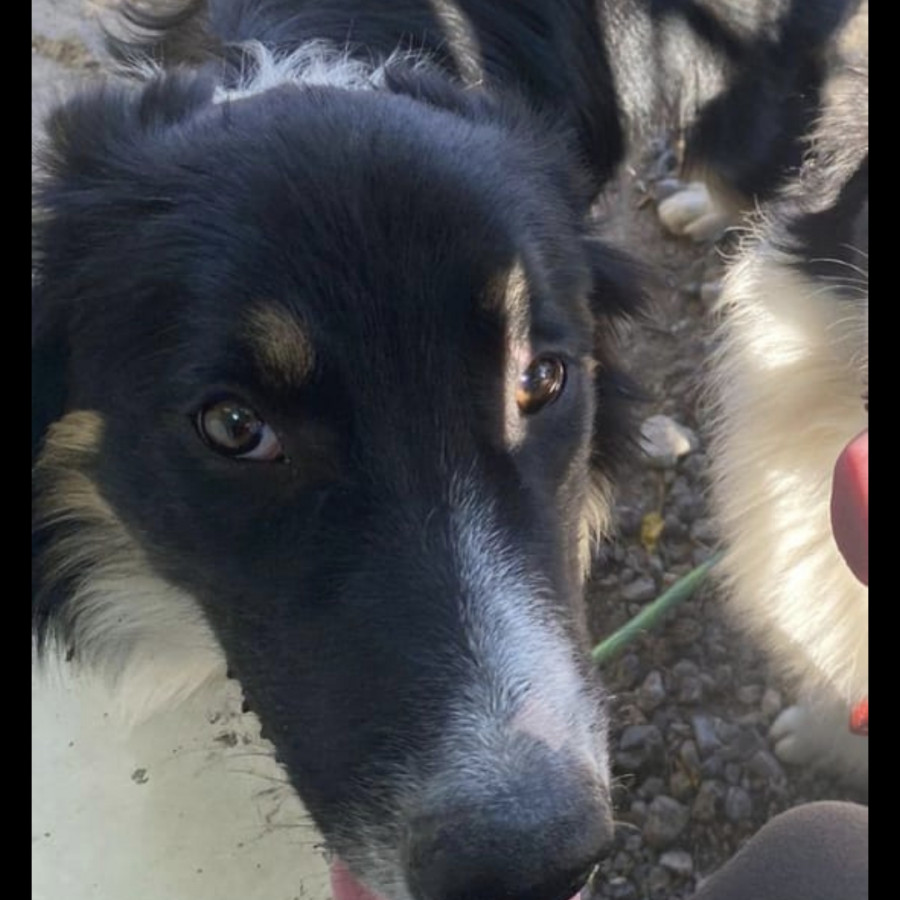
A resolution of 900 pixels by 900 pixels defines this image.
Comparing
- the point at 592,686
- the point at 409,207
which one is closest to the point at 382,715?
the point at 592,686

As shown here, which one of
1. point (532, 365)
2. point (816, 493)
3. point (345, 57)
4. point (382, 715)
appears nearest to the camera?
point (382, 715)

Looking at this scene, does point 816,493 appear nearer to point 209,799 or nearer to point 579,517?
point 579,517

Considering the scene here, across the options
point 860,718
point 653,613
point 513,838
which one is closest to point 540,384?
point 513,838

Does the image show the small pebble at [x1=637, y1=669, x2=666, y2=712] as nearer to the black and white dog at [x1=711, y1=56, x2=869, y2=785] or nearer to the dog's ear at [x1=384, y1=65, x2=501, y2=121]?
the black and white dog at [x1=711, y1=56, x2=869, y2=785]

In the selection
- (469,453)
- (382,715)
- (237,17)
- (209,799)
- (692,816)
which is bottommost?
(692,816)

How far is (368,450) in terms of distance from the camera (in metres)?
1.88

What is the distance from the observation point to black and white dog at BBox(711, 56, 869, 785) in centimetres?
267

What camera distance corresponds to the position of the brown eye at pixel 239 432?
1.91m

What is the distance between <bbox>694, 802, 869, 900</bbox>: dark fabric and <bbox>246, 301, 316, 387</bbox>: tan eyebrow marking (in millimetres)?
1064

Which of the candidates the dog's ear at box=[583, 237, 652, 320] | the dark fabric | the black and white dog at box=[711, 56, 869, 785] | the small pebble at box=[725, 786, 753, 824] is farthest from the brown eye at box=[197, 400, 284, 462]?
the small pebble at box=[725, 786, 753, 824]

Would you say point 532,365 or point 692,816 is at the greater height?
point 532,365

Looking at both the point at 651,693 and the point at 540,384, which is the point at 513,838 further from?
the point at 651,693

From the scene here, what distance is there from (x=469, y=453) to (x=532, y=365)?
0.23 m

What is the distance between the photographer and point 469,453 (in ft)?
6.33
